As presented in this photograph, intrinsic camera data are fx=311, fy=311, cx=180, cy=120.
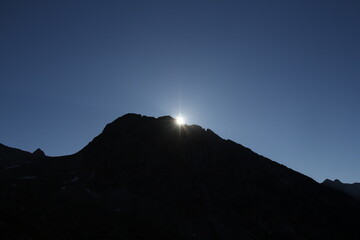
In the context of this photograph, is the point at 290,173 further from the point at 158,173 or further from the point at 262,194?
the point at 158,173

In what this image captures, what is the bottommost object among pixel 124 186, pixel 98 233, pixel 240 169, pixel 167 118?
pixel 98 233

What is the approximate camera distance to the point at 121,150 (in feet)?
422

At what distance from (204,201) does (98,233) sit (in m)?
42.8

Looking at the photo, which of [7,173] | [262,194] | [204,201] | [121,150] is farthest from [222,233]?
[7,173]

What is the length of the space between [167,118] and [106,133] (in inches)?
1150

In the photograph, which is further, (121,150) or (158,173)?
(121,150)

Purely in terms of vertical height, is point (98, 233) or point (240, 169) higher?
point (240, 169)

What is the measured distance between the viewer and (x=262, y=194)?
116125 mm

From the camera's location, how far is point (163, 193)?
106500mm

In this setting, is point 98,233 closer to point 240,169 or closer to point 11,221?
point 11,221

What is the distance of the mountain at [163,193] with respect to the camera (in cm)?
8138

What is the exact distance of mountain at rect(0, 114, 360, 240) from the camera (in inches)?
3204

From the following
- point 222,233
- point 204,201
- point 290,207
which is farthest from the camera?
point 290,207

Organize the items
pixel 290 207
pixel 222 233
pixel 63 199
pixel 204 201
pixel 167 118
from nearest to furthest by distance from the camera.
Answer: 1. pixel 222 233
2. pixel 63 199
3. pixel 204 201
4. pixel 290 207
5. pixel 167 118
